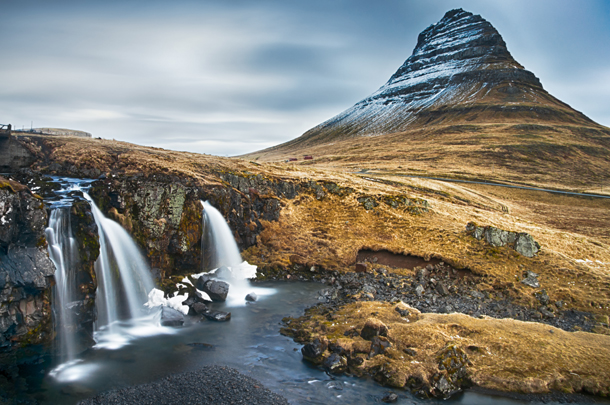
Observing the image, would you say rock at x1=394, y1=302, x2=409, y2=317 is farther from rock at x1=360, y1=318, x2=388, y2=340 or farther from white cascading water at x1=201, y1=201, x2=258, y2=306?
white cascading water at x1=201, y1=201, x2=258, y2=306

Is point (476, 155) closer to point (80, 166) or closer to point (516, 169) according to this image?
→ point (516, 169)

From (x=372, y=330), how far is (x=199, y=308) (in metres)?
13.8

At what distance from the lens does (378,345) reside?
21516mm

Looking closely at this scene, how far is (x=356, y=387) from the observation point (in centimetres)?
1875

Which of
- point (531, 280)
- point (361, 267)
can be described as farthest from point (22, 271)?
point (531, 280)

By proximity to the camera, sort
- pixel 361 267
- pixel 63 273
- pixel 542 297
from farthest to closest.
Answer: pixel 361 267 < pixel 542 297 < pixel 63 273

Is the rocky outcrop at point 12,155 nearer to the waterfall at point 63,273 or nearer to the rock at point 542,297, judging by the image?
the waterfall at point 63,273

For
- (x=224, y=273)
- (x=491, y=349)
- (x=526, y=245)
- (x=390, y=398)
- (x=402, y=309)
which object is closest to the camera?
(x=390, y=398)

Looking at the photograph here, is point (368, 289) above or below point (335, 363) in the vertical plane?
above

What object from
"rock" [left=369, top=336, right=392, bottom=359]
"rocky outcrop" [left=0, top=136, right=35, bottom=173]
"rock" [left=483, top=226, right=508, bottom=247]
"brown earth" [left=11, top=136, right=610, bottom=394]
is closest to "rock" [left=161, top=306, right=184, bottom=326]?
"brown earth" [left=11, top=136, right=610, bottom=394]

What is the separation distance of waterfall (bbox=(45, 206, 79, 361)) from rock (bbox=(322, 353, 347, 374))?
15003mm

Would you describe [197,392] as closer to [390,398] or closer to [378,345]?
[390,398]

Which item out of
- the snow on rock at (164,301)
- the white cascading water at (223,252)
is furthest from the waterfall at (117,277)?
the white cascading water at (223,252)

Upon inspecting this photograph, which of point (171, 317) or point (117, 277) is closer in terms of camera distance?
point (171, 317)
